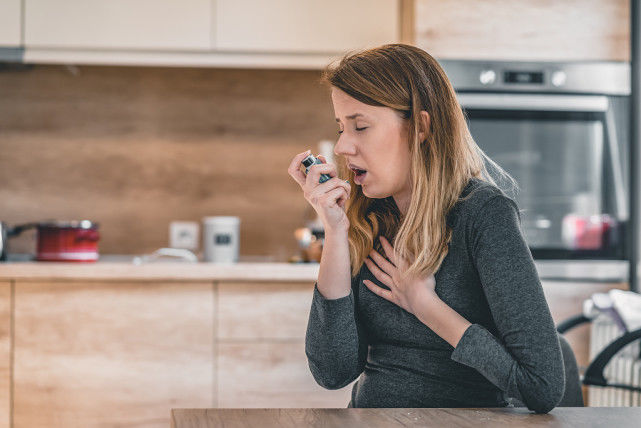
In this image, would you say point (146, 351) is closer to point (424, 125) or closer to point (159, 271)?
point (159, 271)

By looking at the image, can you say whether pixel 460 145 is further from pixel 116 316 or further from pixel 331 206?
pixel 116 316

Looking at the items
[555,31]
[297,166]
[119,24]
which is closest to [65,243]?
[119,24]

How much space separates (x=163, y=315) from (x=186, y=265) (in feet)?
0.57

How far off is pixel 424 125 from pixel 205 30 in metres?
1.55

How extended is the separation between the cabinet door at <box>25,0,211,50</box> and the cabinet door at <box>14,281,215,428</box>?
2.78 ft

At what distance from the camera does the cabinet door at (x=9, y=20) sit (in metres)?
2.49

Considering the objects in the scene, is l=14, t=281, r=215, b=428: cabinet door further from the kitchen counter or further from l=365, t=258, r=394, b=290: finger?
l=365, t=258, r=394, b=290: finger

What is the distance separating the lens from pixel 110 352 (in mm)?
2285

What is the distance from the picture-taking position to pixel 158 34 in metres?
2.53

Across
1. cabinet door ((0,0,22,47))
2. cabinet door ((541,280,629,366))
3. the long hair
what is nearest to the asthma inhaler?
the long hair

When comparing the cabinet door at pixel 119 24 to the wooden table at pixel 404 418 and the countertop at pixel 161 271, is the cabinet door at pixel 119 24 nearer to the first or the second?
the countertop at pixel 161 271

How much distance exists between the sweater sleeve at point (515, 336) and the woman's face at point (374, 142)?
212mm

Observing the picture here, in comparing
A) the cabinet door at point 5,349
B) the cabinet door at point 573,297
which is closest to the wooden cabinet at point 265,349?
the cabinet door at point 5,349

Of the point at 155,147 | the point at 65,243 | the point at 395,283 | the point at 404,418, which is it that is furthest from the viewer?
the point at 155,147
